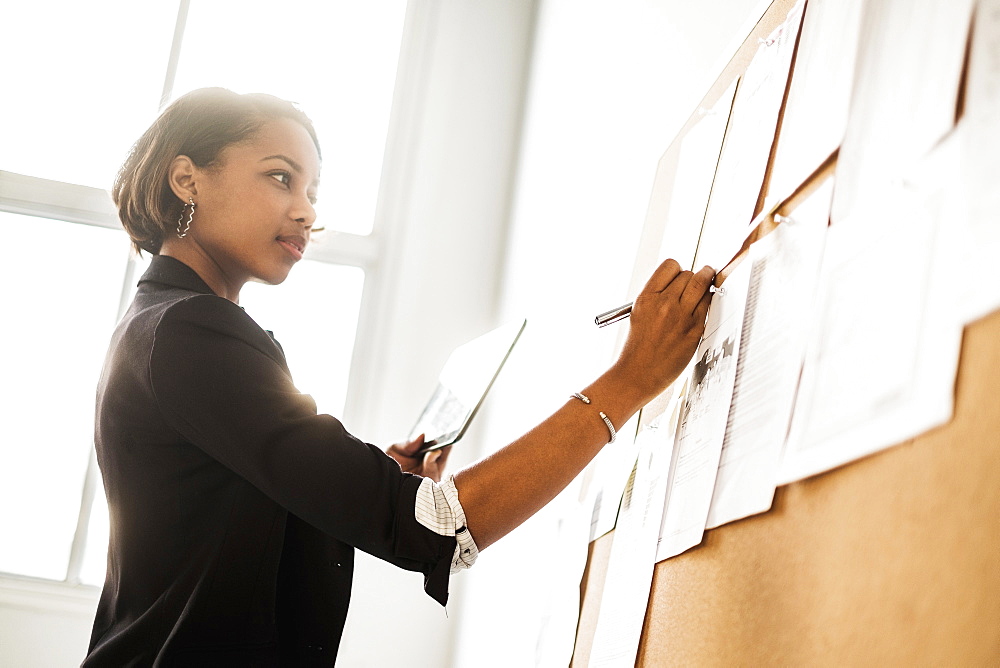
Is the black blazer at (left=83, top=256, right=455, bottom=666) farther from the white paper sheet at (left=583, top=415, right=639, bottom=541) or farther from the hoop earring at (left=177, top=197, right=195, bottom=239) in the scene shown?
the white paper sheet at (left=583, top=415, right=639, bottom=541)

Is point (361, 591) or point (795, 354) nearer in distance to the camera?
point (795, 354)

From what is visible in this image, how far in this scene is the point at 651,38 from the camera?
1.42m

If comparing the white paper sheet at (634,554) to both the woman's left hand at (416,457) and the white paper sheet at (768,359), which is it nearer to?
the white paper sheet at (768,359)

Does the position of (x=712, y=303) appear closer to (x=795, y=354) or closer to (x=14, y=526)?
A: (x=795, y=354)

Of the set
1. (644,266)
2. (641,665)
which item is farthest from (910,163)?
(644,266)

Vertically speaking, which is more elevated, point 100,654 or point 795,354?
Answer: point 795,354

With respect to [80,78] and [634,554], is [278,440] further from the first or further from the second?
[80,78]

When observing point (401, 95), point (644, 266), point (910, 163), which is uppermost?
point (401, 95)

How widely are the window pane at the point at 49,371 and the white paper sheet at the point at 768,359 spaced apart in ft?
8.22

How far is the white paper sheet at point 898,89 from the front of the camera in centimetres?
50

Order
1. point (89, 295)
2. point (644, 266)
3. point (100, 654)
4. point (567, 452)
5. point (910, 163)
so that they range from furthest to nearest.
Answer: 1. point (89, 295)
2. point (644, 266)
3. point (100, 654)
4. point (567, 452)
5. point (910, 163)

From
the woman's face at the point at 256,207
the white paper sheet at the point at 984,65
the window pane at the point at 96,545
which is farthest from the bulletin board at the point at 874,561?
the window pane at the point at 96,545

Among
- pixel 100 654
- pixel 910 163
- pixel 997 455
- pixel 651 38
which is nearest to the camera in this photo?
pixel 997 455

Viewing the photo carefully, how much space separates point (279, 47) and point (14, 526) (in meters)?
1.83
